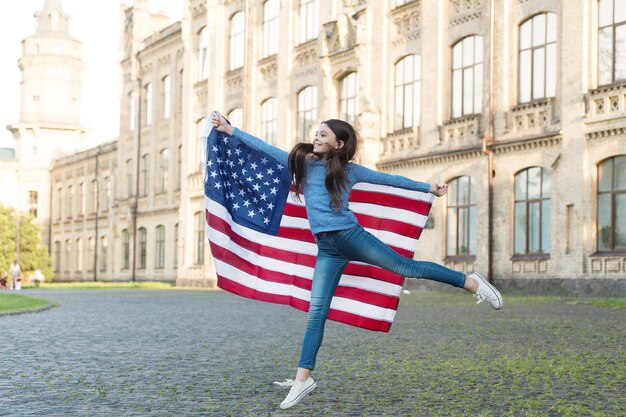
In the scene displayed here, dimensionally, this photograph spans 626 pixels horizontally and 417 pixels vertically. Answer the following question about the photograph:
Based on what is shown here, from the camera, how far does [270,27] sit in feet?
141

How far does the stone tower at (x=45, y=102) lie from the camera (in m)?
78.9

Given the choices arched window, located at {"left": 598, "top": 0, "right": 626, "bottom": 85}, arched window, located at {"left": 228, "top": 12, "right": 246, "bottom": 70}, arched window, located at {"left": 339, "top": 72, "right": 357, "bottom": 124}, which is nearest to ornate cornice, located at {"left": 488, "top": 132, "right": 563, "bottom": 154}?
arched window, located at {"left": 598, "top": 0, "right": 626, "bottom": 85}

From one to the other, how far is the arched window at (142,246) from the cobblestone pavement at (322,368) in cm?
3870

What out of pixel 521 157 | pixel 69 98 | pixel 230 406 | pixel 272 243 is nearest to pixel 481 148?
pixel 521 157

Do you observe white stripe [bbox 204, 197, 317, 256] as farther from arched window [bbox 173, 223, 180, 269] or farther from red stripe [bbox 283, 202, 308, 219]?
arched window [bbox 173, 223, 180, 269]

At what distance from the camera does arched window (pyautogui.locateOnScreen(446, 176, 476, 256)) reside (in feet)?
99.6

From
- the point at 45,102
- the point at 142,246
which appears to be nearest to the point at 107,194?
the point at 142,246

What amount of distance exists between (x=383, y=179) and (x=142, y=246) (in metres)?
49.0

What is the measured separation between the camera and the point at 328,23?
37.2 meters

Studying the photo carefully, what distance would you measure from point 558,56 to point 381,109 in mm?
8452

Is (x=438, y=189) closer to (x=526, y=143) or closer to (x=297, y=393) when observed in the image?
(x=297, y=393)

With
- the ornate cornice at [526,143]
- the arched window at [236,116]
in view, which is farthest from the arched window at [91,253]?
the ornate cornice at [526,143]

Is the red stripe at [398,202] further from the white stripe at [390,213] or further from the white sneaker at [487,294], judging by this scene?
the white sneaker at [487,294]

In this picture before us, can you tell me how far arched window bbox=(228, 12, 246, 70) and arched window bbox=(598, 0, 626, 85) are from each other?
21.6m
